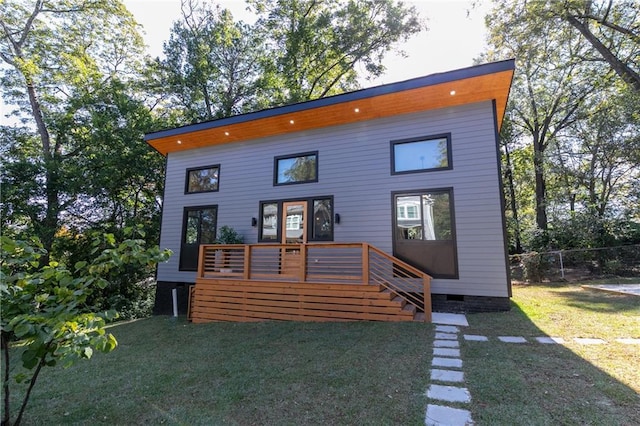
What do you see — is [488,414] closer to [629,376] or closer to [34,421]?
[629,376]

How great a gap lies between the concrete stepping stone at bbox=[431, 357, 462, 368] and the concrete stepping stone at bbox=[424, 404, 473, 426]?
90cm

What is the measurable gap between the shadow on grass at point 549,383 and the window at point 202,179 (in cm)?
748

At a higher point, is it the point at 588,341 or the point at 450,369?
the point at 588,341

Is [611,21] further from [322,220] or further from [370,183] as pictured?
[322,220]

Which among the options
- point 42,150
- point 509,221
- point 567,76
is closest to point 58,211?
point 42,150

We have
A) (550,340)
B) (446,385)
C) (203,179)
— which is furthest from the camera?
(203,179)

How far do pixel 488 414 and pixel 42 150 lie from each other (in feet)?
54.8

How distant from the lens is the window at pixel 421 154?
249 inches

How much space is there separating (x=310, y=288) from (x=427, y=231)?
108 inches

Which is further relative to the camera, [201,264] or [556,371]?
[201,264]

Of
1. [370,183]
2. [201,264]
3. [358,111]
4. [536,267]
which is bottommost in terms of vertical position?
[536,267]

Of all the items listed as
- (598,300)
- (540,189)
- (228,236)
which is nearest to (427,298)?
(598,300)

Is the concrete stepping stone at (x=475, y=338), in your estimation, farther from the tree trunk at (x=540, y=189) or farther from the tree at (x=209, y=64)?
the tree at (x=209, y=64)

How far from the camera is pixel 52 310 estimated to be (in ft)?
6.23
